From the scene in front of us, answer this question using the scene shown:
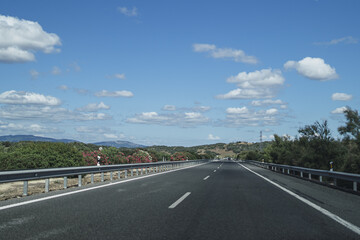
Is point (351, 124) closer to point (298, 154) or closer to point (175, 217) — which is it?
point (298, 154)

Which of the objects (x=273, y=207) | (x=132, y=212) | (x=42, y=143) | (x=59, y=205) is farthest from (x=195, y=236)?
(x=42, y=143)

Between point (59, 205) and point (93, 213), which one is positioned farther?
point (59, 205)

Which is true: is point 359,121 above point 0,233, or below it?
above

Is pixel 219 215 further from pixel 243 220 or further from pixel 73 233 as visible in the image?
pixel 73 233

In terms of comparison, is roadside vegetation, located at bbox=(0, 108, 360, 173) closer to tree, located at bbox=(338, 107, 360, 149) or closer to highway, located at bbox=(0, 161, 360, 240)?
tree, located at bbox=(338, 107, 360, 149)

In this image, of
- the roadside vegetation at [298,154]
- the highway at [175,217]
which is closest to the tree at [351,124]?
the roadside vegetation at [298,154]

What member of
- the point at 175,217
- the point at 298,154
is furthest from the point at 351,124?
the point at 175,217

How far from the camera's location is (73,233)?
499 cm

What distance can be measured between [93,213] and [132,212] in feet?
2.59

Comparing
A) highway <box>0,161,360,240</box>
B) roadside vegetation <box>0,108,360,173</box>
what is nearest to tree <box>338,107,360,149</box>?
roadside vegetation <box>0,108,360,173</box>

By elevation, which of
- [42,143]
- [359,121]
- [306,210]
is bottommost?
[306,210]

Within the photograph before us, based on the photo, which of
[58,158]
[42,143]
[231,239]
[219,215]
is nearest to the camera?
[231,239]

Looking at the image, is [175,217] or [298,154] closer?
[175,217]

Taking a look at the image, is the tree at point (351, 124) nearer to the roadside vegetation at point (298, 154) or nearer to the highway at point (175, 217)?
the roadside vegetation at point (298, 154)
